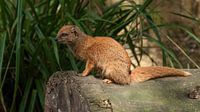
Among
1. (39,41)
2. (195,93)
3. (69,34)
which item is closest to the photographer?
(195,93)

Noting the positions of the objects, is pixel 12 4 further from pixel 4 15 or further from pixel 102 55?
pixel 102 55

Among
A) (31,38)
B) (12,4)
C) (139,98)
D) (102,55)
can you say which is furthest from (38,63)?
(139,98)

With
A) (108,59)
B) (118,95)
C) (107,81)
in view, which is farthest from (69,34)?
(118,95)

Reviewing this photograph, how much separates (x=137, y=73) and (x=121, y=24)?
1185 millimetres

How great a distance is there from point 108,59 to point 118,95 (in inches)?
15.5

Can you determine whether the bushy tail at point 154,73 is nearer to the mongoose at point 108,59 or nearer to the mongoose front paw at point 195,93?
the mongoose at point 108,59

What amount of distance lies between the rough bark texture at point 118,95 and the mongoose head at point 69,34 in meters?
0.38

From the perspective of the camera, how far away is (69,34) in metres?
2.62

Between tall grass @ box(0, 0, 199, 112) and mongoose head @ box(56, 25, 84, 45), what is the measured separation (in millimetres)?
407

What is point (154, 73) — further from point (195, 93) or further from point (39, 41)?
point (39, 41)

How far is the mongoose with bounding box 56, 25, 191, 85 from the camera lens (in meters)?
2.29

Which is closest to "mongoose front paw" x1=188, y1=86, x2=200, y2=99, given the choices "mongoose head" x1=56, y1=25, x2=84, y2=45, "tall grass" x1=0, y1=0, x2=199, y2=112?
A: "mongoose head" x1=56, y1=25, x2=84, y2=45

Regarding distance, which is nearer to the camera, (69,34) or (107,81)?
(107,81)

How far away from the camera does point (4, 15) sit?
3.34 meters
